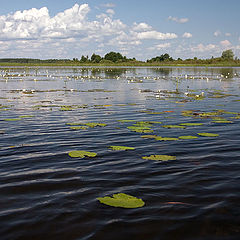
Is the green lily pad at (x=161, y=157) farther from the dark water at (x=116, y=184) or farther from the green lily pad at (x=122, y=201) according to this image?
the green lily pad at (x=122, y=201)

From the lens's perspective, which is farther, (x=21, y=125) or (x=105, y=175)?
(x=21, y=125)

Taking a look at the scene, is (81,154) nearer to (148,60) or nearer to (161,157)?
(161,157)

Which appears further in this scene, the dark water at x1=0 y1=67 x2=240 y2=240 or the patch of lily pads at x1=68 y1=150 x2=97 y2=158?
the patch of lily pads at x1=68 y1=150 x2=97 y2=158

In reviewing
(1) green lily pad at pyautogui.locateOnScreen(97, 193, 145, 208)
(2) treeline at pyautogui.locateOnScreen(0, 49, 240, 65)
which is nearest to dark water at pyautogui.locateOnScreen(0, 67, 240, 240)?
(1) green lily pad at pyautogui.locateOnScreen(97, 193, 145, 208)

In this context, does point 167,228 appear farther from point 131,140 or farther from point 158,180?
point 131,140

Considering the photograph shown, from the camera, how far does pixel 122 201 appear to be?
5059 millimetres

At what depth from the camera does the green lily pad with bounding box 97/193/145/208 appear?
494 centimetres

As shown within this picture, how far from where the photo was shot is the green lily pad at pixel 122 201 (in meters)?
4.94

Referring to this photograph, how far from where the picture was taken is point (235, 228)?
167 inches

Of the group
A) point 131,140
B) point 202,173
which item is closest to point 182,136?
point 131,140

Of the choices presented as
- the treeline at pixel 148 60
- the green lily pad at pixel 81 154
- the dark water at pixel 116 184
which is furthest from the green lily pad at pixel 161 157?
the treeline at pixel 148 60

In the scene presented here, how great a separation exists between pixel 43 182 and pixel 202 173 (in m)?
3.33

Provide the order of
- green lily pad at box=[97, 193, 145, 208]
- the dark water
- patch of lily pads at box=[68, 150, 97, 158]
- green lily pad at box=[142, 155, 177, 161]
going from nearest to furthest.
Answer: the dark water, green lily pad at box=[97, 193, 145, 208], green lily pad at box=[142, 155, 177, 161], patch of lily pads at box=[68, 150, 97, 158]

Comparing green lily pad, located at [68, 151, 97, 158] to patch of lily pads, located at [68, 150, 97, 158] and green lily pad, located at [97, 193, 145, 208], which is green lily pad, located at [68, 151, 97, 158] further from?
green lily pad, located at [97, 193, 145, 208]
